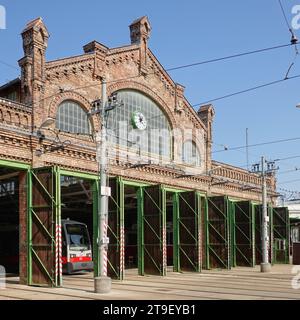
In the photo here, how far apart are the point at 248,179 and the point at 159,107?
12.9 metres

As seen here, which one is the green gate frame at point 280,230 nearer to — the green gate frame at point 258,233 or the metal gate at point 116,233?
the green gate frame at point 258,233

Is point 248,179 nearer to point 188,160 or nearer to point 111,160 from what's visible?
point 188,160

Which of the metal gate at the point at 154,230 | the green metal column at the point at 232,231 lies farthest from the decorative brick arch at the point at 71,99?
the green metal column at the point at 232,231

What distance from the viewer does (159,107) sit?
106 feet

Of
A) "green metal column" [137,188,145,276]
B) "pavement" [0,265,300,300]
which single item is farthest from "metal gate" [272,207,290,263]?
"green metal column" [137,188,145,276]

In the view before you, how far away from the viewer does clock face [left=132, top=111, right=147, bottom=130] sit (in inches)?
1182

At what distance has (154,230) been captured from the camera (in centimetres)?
2764

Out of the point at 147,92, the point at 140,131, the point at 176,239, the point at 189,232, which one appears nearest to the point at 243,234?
the point at 189,232

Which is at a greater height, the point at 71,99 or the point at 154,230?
the point at 71,99

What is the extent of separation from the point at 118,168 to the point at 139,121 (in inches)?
151

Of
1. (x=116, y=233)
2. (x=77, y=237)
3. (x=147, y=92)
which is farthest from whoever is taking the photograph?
(x=147, y=92)

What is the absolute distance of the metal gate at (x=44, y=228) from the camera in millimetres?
21719

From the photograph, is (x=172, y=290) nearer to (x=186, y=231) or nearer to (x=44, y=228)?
(x=44, y=228)
